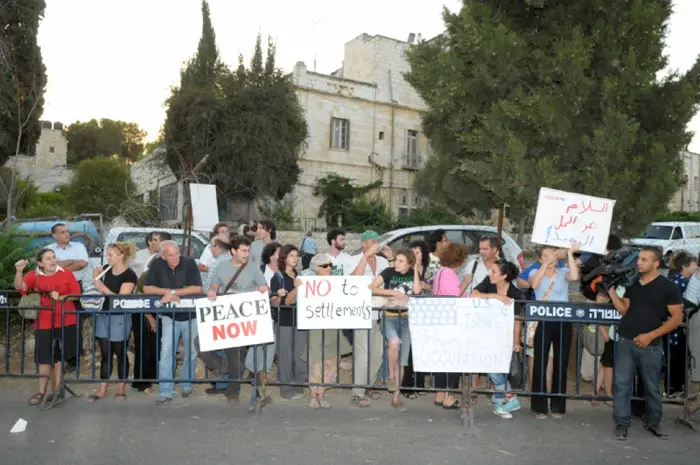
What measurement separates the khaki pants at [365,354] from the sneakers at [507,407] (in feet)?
4.38

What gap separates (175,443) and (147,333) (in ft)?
6.75

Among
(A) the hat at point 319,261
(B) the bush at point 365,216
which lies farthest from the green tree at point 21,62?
(A) the hat at point 319,261

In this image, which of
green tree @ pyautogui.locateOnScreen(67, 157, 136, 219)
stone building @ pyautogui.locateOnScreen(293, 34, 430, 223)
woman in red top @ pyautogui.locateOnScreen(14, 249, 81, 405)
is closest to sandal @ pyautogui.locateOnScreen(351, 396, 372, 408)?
woman in red top @ pyautogui.locateOnScreen(14, 249, 81, 405)

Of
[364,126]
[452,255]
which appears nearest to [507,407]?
[452,255]

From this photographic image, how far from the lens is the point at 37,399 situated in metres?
6.85

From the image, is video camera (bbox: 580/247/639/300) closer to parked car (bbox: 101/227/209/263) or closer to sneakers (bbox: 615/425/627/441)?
sneakers (bbox: 615/425/627/441)

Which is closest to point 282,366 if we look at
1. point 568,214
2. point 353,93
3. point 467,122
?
point 568,214

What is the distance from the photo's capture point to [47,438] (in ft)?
19.0

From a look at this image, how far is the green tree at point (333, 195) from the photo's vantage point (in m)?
29.8

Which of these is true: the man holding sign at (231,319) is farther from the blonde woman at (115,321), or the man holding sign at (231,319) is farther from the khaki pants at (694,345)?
the khaki pants at (694,345)

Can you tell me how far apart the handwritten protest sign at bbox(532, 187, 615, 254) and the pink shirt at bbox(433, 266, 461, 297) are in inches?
37.5

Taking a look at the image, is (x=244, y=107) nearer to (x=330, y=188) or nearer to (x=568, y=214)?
(x=330, y=188)

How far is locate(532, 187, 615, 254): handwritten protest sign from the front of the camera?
22.2ft

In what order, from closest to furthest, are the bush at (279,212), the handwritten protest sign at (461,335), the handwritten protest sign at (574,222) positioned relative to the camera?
the handwritten protest sign at (461,335), the handwritten protest sign at (574,222), the bush at (279,212)
